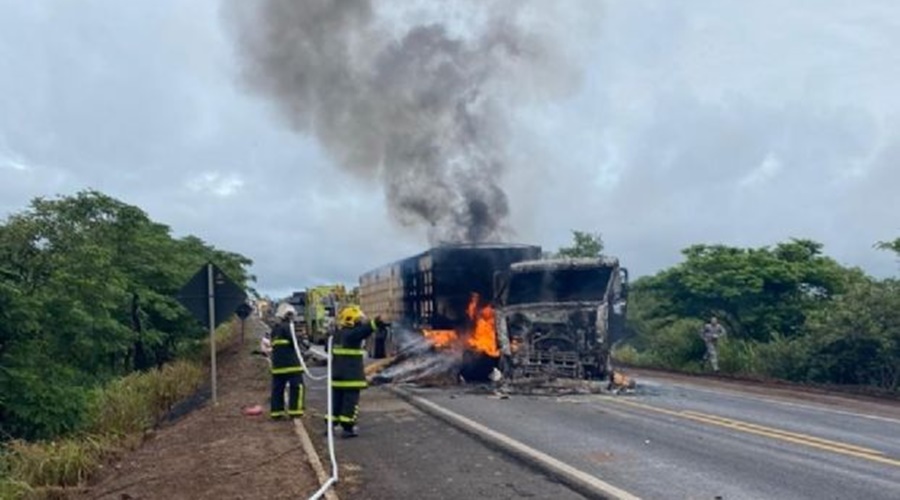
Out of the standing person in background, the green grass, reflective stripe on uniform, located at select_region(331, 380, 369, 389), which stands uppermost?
the standing person in background

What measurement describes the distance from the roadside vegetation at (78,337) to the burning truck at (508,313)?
18.6 feet

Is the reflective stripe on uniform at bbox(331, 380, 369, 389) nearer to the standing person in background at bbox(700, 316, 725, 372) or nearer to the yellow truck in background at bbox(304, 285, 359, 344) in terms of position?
the standing person in background at bbox(700, 316, 725, 372)

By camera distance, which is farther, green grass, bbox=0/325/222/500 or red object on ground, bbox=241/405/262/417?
red object on ground, bbox=241/405/262/417

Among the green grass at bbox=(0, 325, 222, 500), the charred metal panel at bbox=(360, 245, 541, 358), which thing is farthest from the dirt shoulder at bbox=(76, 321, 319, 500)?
the charred metal panel at bbox=(360, 245, 541, 358)

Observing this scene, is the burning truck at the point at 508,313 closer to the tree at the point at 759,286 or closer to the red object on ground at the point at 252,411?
the red object on ground at the point at 252,411

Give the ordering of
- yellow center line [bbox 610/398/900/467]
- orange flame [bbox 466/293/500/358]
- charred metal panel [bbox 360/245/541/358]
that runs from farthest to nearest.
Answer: charred metal panel [bbox 360/245/541/358] < orange flame [bbox 466/293/500/358] < yellow center line [bbox 610/398/900/467]

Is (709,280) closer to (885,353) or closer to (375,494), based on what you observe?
(885,353)

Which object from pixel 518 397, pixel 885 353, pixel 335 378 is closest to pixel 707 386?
pixel 885 353

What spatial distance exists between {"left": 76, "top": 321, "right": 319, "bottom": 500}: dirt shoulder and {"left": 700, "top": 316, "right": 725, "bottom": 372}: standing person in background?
1405cm

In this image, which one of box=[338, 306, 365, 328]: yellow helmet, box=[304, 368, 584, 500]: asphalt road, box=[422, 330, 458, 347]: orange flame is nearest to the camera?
box=[304, 368, 584, 500]: asphalt road

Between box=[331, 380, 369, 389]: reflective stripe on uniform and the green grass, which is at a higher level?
box=[331, 380, 369, 389]: reflective stripe on uniform

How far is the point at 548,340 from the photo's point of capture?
1597cm

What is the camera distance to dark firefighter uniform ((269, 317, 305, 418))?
1109 centimetres

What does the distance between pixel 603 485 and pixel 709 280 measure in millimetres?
19236
